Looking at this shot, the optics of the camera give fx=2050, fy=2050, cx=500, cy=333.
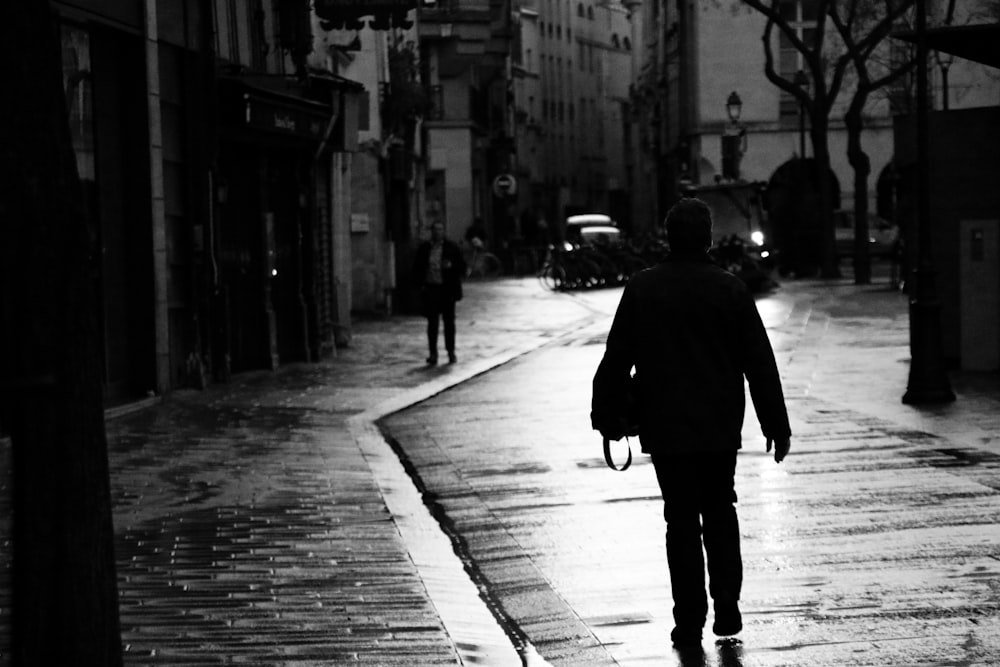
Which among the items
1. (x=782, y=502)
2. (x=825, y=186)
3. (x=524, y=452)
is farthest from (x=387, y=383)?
(x=825, y=186)

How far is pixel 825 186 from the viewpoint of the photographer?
47.2 meters

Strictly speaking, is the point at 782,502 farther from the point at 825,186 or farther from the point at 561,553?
the point at 825,186

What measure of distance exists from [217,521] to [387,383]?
33.8 feet

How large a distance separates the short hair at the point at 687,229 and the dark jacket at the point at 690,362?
2.3 inches

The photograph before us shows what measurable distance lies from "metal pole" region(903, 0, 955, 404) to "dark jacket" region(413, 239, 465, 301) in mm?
7827

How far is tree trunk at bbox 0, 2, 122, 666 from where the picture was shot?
4.94 m

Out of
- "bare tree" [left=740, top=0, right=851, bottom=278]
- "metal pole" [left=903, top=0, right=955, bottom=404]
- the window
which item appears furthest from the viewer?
the window

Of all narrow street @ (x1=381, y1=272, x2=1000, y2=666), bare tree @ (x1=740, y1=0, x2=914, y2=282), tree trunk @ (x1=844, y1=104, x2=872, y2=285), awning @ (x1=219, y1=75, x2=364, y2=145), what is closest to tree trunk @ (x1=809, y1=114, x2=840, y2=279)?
bare tree @ (x1=740, y1=0, x2=914, y2=282)

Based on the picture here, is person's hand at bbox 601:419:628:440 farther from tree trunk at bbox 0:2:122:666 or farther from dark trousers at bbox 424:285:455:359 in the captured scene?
dark trousers at bbox 424:285:455:359

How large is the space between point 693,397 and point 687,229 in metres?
0.61

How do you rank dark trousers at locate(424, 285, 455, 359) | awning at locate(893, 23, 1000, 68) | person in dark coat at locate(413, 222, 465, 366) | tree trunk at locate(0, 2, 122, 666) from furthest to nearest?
person in dark coat at locate(413, 222, 465, 366)
dark trousers at locate(424, 285, 455, 359)
awning at locate(893, 23, 1000, 68)
tree trunk at locate(0, 2, 122, 666)

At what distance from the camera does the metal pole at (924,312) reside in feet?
54.3

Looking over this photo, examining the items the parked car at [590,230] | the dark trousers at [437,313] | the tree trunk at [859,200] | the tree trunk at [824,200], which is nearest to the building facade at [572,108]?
the parked car at [590,230]

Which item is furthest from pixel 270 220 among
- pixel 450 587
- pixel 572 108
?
→ pixel 572 108
